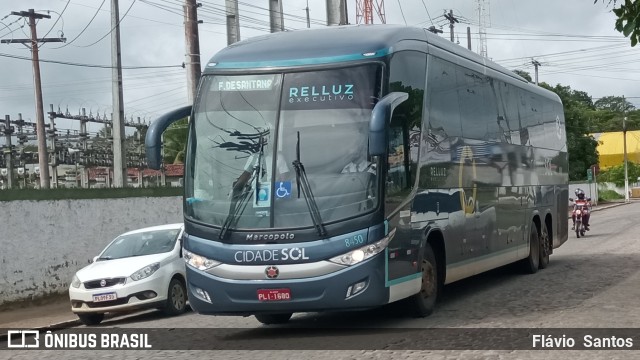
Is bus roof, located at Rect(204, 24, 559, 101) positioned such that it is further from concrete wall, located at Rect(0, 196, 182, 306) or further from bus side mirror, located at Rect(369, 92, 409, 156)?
concrete wall, located at Rect(0, 196, 182, 306)

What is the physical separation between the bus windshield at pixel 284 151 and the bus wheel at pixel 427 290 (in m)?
1.94

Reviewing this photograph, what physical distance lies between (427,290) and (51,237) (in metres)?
9.60

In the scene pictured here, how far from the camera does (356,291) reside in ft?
33.2

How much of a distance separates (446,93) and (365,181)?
3.29 m

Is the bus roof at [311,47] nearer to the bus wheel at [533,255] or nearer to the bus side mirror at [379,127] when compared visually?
the bus side mirror at [379,127]

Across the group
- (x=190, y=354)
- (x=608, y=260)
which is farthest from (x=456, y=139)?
(x=608, y=260)

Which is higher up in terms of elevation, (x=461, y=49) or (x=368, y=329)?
(x=461, y=49)

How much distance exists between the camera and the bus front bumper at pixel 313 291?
10062 millimetres

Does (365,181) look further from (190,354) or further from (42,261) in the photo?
(42,261)

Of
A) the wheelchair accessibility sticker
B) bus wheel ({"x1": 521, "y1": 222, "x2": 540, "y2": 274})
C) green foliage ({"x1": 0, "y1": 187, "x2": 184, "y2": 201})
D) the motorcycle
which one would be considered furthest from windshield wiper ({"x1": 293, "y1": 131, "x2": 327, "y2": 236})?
the motorcycle

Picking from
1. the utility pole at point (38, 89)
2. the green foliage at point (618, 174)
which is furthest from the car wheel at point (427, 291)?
the green foliage at point (618, 174)

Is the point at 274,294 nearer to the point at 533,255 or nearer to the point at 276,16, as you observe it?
the point at 533,255

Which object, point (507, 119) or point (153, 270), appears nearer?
point (153, 270)

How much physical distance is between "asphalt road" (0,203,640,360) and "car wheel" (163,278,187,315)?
272 millimetres
